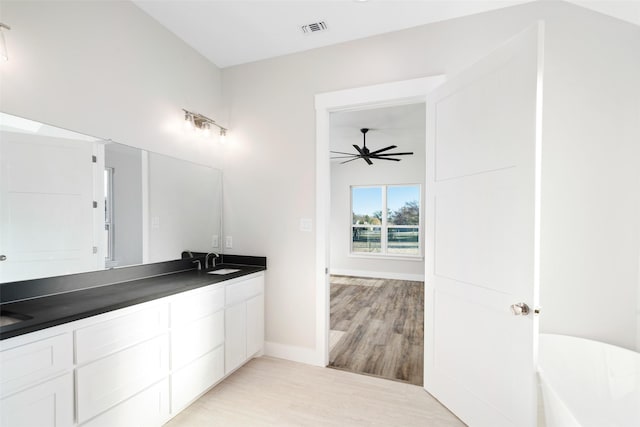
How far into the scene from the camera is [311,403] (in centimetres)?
202

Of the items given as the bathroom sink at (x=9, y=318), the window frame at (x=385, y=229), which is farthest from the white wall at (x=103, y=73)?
the window frame at (x=385, y=229)

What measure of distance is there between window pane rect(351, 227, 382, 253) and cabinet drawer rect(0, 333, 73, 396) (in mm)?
5978

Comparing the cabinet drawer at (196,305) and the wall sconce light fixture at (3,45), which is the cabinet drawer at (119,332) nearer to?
the cabinet drawer at (196,305)

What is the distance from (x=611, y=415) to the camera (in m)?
1.59

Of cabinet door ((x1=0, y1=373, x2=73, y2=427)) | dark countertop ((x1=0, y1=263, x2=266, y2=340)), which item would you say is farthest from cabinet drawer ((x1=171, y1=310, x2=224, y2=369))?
cabinet door ((x1=0, y1=373, x2=73, y2=427))

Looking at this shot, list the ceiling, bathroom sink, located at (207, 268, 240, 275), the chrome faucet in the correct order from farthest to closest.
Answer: the chrome faucet < bathroom sink, located at (207, 268, 240, 275) < the ceiling

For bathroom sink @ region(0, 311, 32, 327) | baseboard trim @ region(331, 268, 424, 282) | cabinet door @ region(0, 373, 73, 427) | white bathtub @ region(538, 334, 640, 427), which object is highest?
bathroom sink @ region(0, 311, 32, 327)

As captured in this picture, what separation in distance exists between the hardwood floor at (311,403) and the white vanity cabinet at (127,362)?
129 mm

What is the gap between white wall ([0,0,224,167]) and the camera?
153cm

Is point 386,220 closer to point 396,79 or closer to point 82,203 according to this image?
point 396,79

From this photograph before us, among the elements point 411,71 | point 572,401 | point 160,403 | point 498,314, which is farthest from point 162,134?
point 572,401

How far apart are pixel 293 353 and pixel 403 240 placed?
4.49 meters

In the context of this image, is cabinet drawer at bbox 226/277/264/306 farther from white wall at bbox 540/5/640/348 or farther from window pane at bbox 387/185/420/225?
window pane at bbox 387/185/420/225

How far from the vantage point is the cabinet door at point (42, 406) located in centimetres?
110
